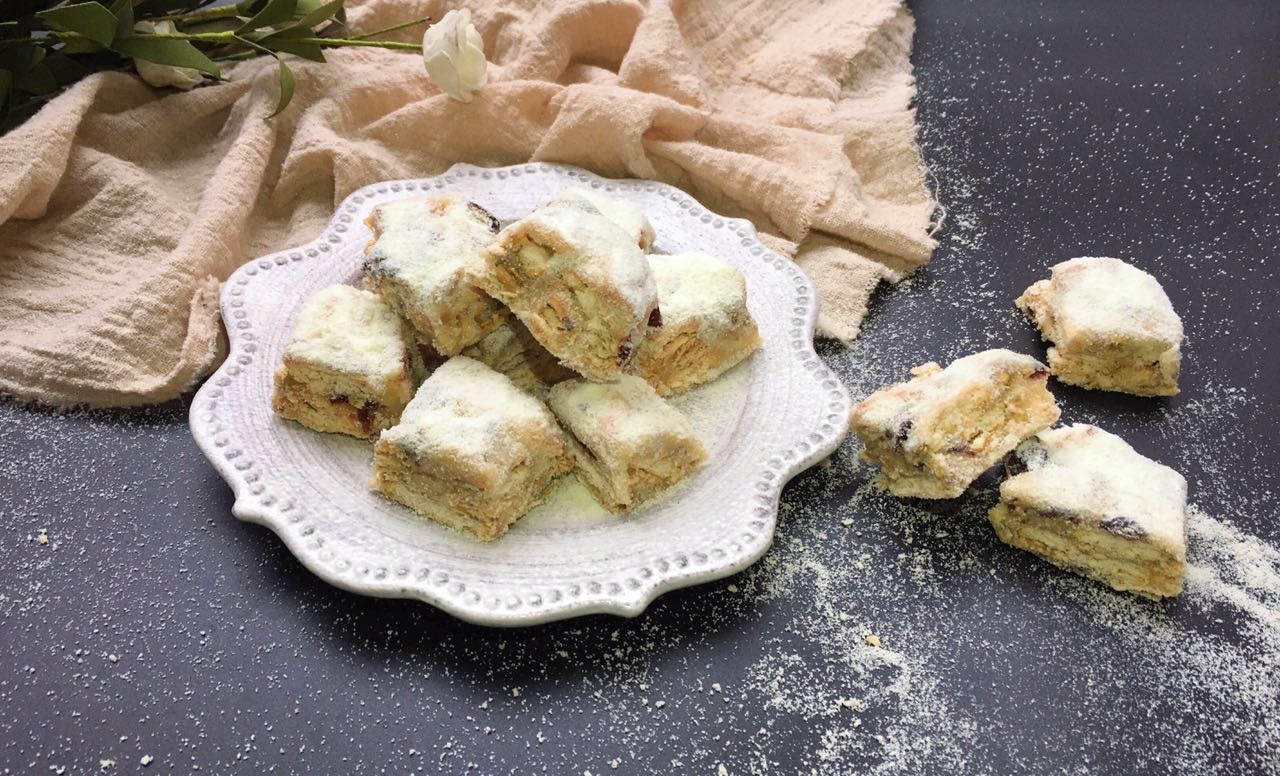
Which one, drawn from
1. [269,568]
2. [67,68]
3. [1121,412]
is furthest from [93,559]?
[1121,412]

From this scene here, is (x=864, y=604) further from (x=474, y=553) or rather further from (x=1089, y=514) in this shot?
(x=474, y=553)

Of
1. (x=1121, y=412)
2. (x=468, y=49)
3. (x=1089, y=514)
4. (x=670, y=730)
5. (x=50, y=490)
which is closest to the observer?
(x=670, y=730)

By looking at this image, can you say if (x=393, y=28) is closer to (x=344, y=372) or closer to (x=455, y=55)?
(x=455, y=55)

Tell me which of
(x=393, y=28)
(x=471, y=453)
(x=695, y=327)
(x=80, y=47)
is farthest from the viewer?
(x=393, y=28)

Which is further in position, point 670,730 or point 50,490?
point 50,490

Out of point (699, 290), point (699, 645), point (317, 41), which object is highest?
point (317, 41)

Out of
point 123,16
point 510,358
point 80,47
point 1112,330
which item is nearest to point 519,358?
point 510,358
